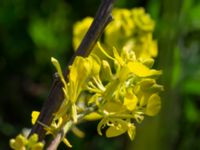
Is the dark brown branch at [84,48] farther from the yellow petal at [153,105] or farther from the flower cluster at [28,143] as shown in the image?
the yellow petal at [153,105]

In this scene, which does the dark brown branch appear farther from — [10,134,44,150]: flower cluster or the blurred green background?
the blurred green background

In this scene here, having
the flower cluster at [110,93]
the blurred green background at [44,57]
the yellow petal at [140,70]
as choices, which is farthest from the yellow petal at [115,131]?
the blurred green background at [44,57]

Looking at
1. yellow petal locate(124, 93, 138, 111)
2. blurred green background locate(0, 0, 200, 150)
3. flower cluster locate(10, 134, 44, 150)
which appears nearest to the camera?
flower cluster locate(10, 134, 44, 150)

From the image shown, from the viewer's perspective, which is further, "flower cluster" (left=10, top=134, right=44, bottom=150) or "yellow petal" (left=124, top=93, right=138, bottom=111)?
"yellow petal" (left=124, top=93, right=138, bottom=111)

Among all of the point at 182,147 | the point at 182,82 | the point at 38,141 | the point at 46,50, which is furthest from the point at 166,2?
the point at 46,50

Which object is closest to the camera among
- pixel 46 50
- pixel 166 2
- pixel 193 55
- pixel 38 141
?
pixel 38 141

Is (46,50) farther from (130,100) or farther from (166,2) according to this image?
(130,100)

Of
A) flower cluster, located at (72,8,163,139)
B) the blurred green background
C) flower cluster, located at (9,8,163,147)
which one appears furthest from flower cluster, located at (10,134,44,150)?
the blurred green background

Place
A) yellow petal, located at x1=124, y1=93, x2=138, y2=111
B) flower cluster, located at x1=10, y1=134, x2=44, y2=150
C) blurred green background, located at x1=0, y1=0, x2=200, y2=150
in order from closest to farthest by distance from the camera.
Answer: flower cluster, located at x1=10, y1=134, x2=44, y2=150 → yellow petal, located at x1=124, y1=93, x2=138, y2=111 → blurred green background, located at x1=0, y1=0, x2=200, y2=150

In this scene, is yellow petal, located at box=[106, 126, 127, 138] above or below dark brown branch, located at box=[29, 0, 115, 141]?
below
